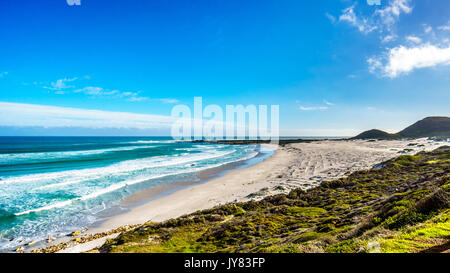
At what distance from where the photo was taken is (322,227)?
227 inches

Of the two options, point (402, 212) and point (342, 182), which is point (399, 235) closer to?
point (402, 212)

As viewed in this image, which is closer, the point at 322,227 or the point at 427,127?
the point at 322,227

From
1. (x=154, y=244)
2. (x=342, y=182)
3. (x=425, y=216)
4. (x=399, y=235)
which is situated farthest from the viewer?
(x=342, y=182)

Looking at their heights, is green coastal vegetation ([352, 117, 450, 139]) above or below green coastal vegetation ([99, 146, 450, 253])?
above

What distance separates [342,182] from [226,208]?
25.2 feet

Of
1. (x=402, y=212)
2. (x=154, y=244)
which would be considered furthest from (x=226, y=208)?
(x=402, y=212)

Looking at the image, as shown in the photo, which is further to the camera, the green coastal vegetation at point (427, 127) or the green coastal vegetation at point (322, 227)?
the green coastal vegetation at point (427, 127)

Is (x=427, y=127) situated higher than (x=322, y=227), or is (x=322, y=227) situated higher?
(x=427, y=127)

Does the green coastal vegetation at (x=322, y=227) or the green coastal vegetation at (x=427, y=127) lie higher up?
the green coastal vegetation at (x=427, y=127)

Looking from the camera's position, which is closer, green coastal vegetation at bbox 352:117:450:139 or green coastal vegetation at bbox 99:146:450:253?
green coastal vegetation at bbox 99:146:450:253

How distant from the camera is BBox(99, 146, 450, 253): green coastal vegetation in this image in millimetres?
3793

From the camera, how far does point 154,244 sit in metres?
6.42

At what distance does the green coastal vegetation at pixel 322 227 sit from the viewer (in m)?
3.79
